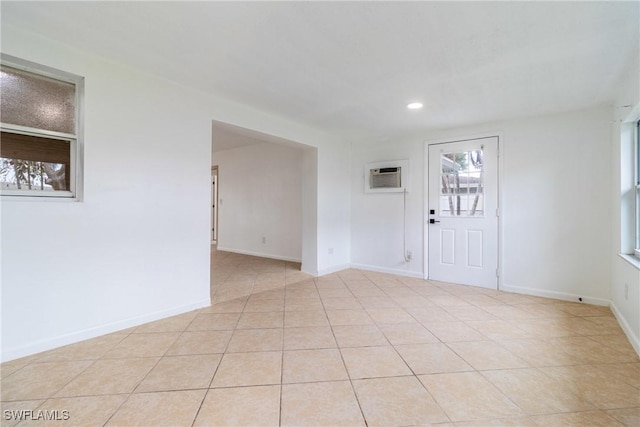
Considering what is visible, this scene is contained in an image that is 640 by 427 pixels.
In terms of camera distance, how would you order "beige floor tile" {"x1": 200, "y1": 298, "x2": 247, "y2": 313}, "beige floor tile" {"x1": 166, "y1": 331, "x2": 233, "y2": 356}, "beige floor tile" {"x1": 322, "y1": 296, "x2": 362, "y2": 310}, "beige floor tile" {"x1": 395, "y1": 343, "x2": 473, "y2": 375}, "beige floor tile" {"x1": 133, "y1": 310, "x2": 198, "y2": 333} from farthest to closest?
"beige floor tile" {"x1": 322, "y1": 296, "x2": 362, "y2": 310} → "beige floor tile" {"x1": 200, "y1": 298, "x2": 247, "y2": 313} → "beige floor tile" {"x1": 133, "y1": 310, "x2": 198, "y2": 333} → "beige floor tile" {"x1": 166, "y1": 331, "x2": 233, "y2": 356} → "beige floor tile" {"x1": 395, "y1": 343, "x2": 473, "y2": 375}

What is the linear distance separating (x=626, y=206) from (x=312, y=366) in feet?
10.4

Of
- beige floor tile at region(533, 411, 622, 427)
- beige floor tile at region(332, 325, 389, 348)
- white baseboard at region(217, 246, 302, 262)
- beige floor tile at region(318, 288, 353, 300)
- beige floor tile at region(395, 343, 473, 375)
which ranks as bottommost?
beige floor tile at region(533, 411, 622, 427)

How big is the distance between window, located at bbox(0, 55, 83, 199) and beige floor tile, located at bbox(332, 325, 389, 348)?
2346 millimetres

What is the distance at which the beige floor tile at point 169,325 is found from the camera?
2.45 metres

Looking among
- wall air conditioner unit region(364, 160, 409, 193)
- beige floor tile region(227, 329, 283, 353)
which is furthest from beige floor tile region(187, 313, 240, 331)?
wall air conditioner unit region(364, 160, 409, 193)

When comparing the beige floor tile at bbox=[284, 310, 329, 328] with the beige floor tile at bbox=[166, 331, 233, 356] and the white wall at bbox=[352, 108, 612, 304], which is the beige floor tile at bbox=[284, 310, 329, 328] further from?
the white wall at bbox=[352, 108, 612, 304]

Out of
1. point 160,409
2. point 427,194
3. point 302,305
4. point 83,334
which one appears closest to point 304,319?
point 302,305

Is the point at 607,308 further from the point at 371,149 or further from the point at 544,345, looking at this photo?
the point at 371,149

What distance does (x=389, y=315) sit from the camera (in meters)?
2.86

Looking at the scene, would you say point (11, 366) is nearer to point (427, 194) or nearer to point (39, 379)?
point (39, 379)

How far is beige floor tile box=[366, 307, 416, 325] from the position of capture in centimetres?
270

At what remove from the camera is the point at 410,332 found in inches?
96.7

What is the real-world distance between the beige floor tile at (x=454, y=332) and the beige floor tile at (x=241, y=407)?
1452 millimetres

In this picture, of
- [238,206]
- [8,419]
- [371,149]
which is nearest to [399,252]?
[371,149]
